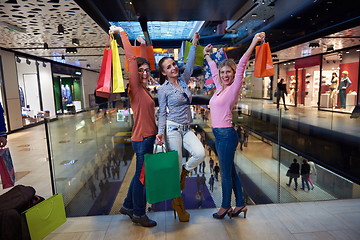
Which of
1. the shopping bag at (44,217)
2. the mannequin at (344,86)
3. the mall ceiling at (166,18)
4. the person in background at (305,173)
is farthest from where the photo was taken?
the mannequin at (344,86)

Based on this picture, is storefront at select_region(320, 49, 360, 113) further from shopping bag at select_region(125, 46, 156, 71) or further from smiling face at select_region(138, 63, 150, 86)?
smiling face at select_region(138, 63, 150, 86)

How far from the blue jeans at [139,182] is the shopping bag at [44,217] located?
1.98ft

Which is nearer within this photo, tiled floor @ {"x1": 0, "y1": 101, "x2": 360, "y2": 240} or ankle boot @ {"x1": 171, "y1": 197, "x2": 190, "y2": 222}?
tiled floor @ {"x1": 0, "y1": 101, "x2": 360, "y2": 240}

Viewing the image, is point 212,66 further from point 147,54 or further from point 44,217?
point 44,217

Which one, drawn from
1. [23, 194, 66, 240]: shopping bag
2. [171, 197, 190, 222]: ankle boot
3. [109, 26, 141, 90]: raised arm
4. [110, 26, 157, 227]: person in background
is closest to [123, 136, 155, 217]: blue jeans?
[110, 26, 157, 227]: person in background

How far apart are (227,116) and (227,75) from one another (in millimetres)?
368

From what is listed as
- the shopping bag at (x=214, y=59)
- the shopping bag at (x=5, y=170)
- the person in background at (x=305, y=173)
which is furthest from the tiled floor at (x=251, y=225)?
the person in background at (x=305, y=173)

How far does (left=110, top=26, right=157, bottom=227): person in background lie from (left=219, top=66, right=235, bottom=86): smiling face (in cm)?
66

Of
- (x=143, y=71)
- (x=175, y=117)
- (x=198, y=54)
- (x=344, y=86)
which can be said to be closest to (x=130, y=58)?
(x=143, y=71)

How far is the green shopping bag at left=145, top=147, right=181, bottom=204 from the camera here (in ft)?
6.30

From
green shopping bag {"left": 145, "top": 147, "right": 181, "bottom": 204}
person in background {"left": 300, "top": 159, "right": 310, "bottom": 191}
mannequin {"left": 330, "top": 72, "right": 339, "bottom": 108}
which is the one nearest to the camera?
green shopping bag {"left": 145, "top": 147, "right": 181, "bottom": 204}

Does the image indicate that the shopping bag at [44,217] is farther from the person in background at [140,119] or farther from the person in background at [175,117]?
the person in background at [175,117]

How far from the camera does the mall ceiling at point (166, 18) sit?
19.2 feet

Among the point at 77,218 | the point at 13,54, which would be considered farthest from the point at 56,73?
the point at 77,218
